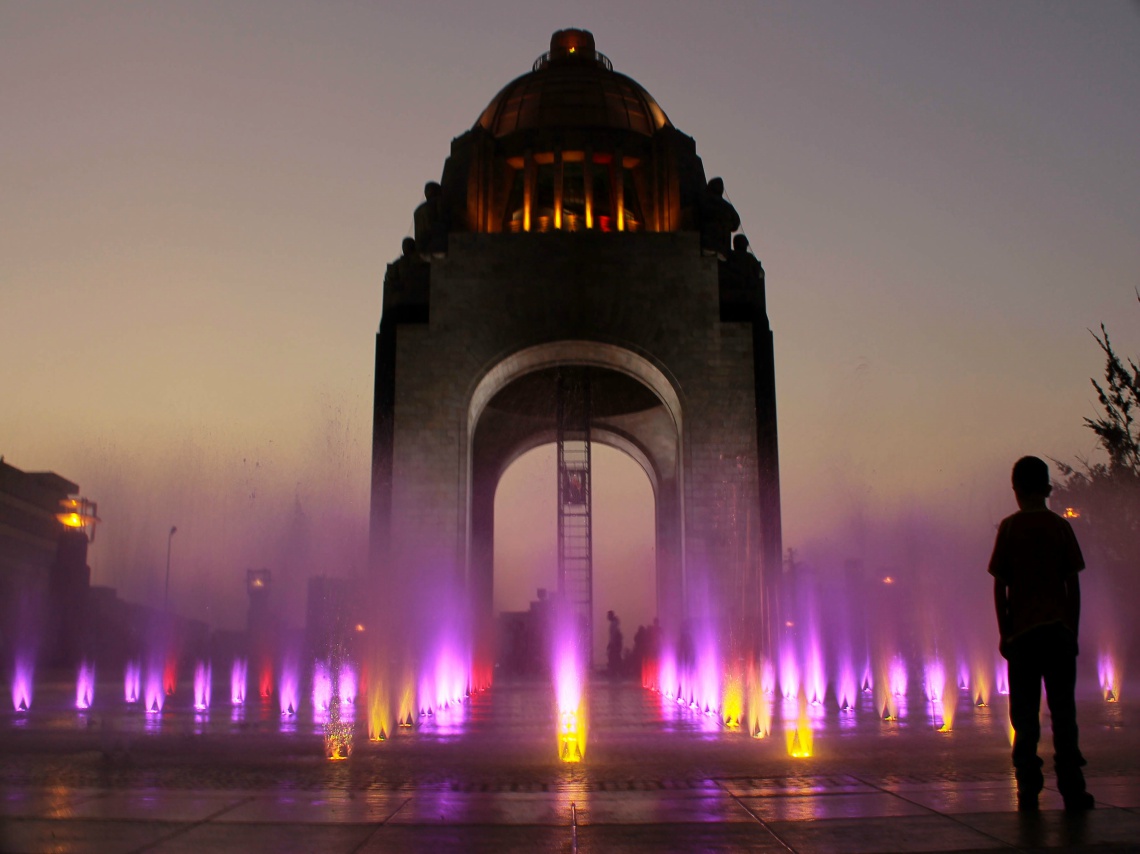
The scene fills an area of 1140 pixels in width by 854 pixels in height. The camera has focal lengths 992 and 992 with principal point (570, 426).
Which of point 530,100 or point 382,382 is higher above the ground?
point 530,100

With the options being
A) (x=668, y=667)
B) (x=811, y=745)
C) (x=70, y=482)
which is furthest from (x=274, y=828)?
(x=70, y=482)

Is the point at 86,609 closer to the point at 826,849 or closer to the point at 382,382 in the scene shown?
the point at 382,382

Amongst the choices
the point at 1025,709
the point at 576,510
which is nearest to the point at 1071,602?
the point at 1025,709

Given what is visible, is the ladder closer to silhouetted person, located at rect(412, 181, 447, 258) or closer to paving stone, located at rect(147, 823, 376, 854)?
silhouetted person, located at rect(412, 181, 447, 258)

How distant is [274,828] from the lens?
178 inches

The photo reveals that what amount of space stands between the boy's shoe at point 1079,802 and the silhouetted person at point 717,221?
20009 mm

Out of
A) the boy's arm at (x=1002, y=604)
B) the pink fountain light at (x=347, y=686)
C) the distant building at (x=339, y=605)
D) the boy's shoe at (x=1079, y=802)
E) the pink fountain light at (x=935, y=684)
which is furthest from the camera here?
the distant building at (x=339, y=605)

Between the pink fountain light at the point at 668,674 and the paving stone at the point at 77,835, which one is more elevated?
the paving stone at the point at 77,835

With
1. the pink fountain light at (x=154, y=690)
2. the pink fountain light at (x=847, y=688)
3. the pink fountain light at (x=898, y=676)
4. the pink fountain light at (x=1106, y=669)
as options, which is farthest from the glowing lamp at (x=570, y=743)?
the pink fountain light at (x=1106, y=669)

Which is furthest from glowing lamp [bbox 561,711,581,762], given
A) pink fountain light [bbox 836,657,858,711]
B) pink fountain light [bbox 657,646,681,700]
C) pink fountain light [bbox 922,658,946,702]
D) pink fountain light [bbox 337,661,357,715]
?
pink fountain light [bbox 657,646,681,700]

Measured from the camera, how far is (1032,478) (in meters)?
5.18

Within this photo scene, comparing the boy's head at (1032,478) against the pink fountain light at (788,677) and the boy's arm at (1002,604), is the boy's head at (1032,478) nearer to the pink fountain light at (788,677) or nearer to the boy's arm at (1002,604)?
the boy's arm at (1002,604)

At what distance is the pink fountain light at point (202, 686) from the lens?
51.0 ft

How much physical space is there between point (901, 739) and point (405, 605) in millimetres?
13917
